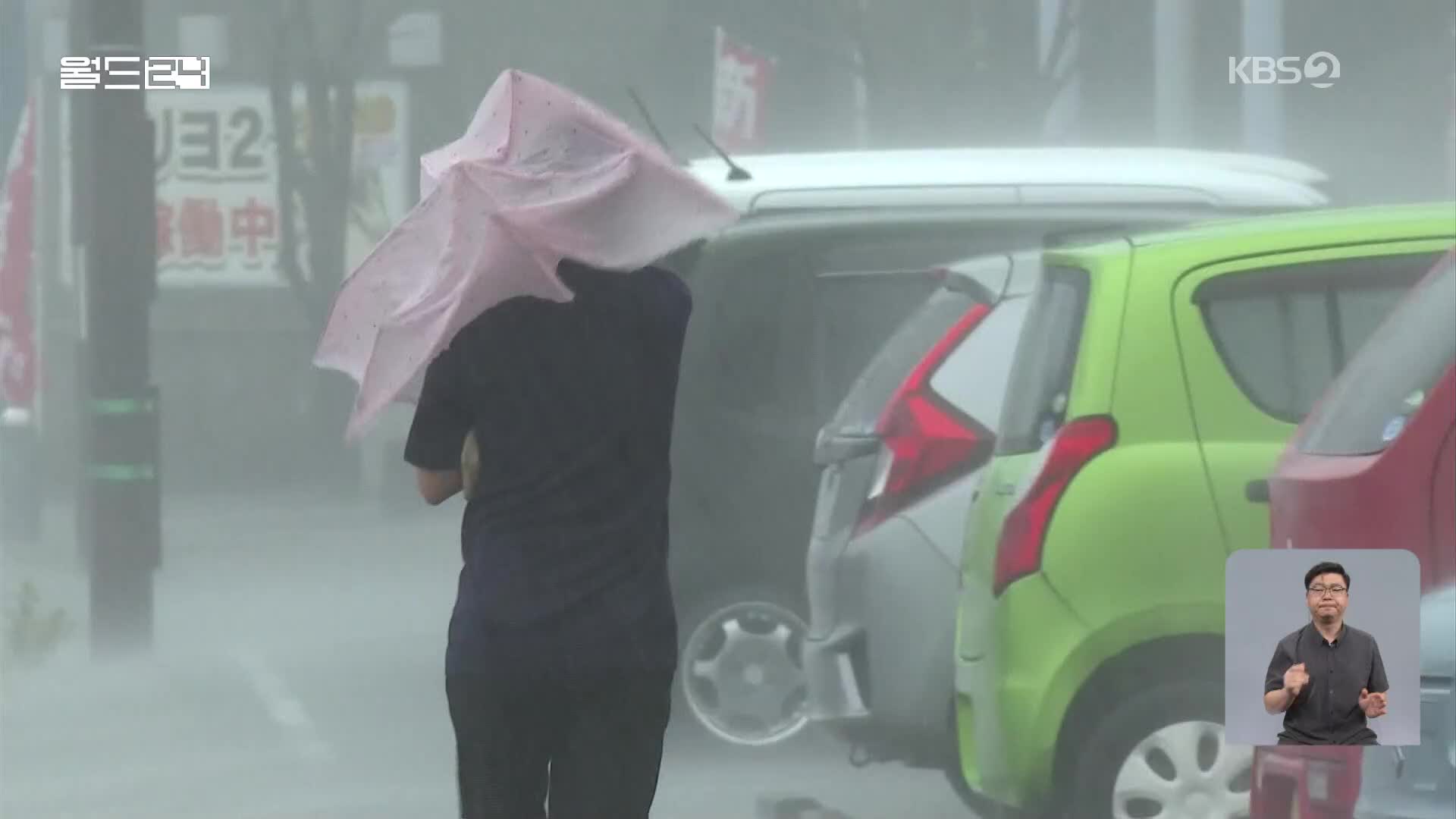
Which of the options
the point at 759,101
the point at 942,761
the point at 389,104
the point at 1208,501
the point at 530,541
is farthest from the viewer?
the point at 389,104

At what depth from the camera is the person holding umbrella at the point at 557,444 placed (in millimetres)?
3910

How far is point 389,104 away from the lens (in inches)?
321

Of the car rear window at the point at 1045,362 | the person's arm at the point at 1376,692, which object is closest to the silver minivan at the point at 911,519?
the car rear window at the point at 1045,362

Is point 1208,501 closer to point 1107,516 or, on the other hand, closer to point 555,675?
point 1107,516

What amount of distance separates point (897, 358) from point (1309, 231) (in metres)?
1.44

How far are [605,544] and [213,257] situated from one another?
475 cm

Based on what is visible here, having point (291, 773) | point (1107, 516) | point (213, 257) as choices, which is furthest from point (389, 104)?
point (1107, 516)

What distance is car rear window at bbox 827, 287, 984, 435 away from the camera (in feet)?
21.7

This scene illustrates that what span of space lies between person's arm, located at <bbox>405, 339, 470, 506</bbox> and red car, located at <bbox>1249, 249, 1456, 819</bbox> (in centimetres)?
135

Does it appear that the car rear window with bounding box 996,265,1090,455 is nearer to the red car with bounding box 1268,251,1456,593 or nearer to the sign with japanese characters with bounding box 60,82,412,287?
the red car with bounding box 1268,251,1456,593

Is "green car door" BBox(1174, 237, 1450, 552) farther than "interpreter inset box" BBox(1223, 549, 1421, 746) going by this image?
Yes

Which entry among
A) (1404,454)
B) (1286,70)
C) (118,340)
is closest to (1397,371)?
(1404,454)

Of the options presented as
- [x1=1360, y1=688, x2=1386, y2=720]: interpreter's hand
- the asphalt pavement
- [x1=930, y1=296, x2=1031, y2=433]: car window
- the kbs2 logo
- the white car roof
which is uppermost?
the kbs2 logo

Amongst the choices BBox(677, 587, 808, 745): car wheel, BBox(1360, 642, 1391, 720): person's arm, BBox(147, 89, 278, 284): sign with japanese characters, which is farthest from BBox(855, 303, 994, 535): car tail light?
BBox(147, 89, 278, 284): sign with japanese characters
